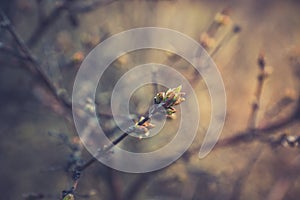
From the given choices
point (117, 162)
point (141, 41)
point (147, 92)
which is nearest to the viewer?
point (117, 162)

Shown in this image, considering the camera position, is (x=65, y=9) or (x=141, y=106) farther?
(x=65, y=9)

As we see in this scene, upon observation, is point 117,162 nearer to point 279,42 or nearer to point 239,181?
point 239,181

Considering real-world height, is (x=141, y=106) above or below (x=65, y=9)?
below

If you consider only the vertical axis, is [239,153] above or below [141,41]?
below

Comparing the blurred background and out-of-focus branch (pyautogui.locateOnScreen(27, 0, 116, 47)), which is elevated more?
out-of-focus branch (pyautogui.locateOnScreen(27, 0, 116, 47))

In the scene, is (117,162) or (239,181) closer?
(117,162)

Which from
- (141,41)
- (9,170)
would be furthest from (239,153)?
(9,170)

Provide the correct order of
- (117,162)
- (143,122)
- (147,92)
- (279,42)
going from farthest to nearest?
(279,42)
(147,92)
(117,162)
(143,122)

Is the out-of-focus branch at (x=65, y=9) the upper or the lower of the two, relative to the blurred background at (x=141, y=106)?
upper
